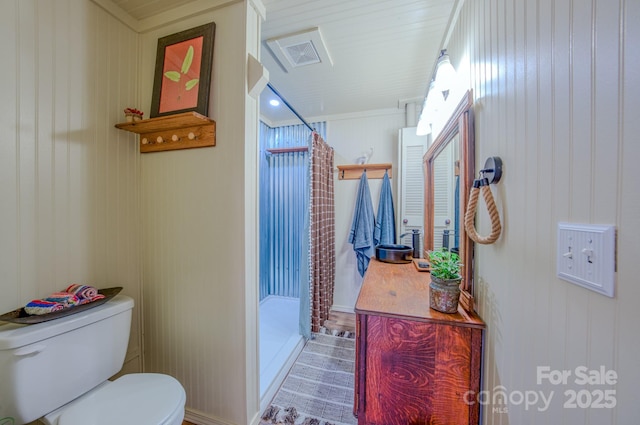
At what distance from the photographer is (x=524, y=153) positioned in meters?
0.66

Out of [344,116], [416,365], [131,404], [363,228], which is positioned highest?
[344,116]

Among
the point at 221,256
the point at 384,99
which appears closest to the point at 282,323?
the point at 221,256

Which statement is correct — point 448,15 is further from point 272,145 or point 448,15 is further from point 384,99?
point 272,145

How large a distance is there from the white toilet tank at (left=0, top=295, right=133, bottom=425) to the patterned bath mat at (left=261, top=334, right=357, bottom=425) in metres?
0.93

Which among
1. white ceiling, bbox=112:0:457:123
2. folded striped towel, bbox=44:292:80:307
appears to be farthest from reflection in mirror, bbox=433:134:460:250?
folded striped towel, bbox=44:292:80:307

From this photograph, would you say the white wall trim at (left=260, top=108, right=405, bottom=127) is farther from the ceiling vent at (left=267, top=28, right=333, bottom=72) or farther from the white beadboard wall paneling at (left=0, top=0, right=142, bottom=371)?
the white beadboard wall paneling at (left=0, top=0, right=142, bottom=371)

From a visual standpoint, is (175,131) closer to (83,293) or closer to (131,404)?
(83,293)

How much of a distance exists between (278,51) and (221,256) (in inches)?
59.8

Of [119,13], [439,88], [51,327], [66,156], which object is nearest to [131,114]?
[66,156]

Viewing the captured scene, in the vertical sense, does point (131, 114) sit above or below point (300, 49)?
below

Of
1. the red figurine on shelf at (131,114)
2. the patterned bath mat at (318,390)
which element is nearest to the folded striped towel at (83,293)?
the red figurine on shelf at (131,114)

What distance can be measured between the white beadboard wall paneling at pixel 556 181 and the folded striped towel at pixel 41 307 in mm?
1762

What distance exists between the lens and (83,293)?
3.50 ft

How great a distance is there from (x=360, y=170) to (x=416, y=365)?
6.72ft
